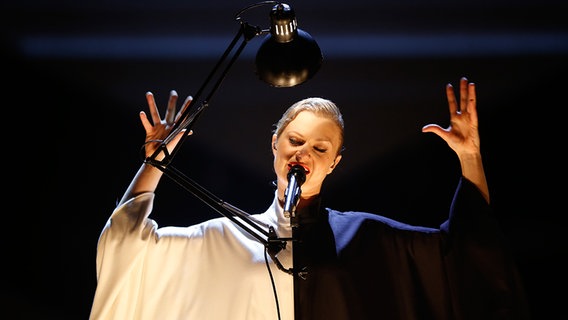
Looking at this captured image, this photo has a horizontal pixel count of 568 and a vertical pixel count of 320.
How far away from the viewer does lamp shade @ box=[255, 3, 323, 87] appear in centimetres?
182

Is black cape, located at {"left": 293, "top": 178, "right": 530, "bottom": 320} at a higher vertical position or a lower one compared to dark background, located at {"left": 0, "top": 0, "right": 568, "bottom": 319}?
lower

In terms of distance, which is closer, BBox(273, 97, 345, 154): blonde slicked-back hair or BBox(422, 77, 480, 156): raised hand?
BBox(422, 77, 480, 156): raised hand

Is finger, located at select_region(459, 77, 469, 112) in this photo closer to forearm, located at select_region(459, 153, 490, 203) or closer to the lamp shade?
forearm, located at select_region(459, 153, 490, 203)

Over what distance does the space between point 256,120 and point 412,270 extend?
45.4 inches

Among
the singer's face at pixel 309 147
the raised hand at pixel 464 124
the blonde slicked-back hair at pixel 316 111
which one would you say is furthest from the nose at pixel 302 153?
the raised hand at pixel 464 124

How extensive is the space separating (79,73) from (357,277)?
1773 millimetres

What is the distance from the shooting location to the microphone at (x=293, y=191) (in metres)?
1.56

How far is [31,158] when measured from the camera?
9.21ft

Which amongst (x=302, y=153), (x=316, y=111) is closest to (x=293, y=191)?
(x=302, y=153)

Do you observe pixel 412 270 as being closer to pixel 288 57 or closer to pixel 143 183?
pixel 288 57

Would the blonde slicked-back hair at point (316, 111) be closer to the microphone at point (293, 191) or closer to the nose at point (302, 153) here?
the nose at point (302, 153)

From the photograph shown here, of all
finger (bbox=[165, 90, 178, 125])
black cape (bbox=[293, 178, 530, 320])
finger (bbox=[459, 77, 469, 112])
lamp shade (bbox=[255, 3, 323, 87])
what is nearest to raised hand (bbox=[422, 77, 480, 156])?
finger (bbox=[459, 77, 469, 112])

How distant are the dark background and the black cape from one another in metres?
0.69

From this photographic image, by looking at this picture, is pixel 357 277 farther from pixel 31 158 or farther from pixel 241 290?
pixel 31 158
